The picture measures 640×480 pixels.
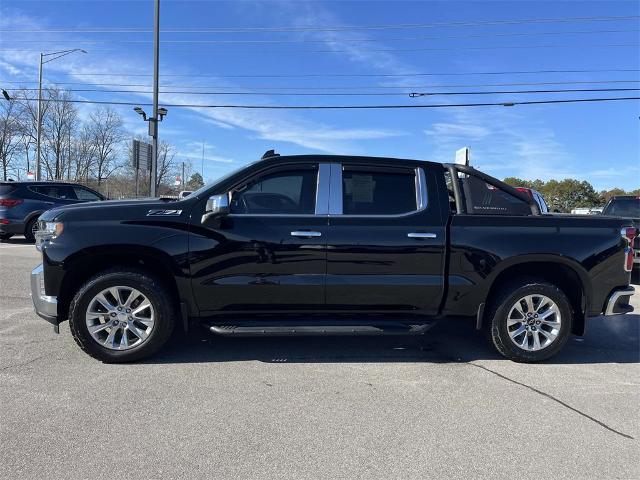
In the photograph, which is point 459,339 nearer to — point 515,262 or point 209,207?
Answer: point 515,262

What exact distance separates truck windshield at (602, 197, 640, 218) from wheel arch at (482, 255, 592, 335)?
7.54 m

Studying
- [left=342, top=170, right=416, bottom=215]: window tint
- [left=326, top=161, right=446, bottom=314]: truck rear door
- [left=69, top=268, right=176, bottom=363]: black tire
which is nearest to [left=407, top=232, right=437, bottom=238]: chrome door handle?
[left=326, top=161, right=446, bottom=314]: truck rear door

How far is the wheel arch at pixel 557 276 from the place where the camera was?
4723mm

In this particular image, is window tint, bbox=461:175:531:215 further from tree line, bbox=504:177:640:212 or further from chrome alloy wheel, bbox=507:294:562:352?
tree line, bbox=504:177:640:212

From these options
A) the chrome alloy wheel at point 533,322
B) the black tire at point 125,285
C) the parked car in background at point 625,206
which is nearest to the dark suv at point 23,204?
the black tire at point 125,285

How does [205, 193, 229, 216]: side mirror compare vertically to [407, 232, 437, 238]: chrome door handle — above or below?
above

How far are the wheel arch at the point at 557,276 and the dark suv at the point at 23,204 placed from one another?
37.5 feet

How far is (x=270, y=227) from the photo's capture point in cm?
447

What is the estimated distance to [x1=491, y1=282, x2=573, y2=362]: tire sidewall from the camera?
187 inches

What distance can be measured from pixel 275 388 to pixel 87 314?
181 cm

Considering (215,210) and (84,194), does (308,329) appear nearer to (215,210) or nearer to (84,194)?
(215,210)

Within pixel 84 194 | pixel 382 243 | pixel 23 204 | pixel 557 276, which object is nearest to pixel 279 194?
pixel 382 243

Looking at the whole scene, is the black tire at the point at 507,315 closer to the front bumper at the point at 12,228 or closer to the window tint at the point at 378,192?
the window tint at the point at 378,192

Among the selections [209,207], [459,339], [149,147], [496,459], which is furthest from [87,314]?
[149,147]
